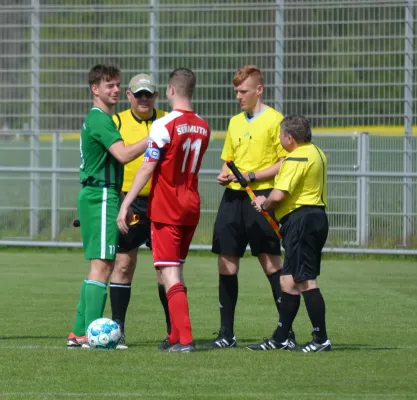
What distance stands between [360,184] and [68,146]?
16.7 ft

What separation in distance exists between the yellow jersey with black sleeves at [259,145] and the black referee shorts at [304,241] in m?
0.67

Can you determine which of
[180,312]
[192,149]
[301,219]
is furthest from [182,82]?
[180,312]

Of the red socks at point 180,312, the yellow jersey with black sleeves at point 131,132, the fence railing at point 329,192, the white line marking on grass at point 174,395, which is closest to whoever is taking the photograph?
the white line marking on grass at point 174,395

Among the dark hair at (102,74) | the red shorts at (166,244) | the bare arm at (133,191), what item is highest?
the dark hair at (102,74)

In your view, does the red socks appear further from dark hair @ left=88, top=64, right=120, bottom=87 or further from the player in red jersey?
dark hair @ left=88, top=64, right=120, bottom=87

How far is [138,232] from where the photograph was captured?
9617 millimetres

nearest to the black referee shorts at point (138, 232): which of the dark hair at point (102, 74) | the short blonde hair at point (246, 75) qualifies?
the dark hair at point (102, 74)

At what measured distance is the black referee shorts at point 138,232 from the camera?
31.6 ft

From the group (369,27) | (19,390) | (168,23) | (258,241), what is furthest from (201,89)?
(19,390)

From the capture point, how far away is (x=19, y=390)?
23.9 feet

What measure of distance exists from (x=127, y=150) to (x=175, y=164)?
372 mm

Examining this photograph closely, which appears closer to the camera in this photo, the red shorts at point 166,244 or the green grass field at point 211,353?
the green grass field at point 211,353

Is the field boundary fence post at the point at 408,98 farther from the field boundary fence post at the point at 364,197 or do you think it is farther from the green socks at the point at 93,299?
the green socks at the point at 93,299

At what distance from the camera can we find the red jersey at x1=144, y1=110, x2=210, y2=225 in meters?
8.75
